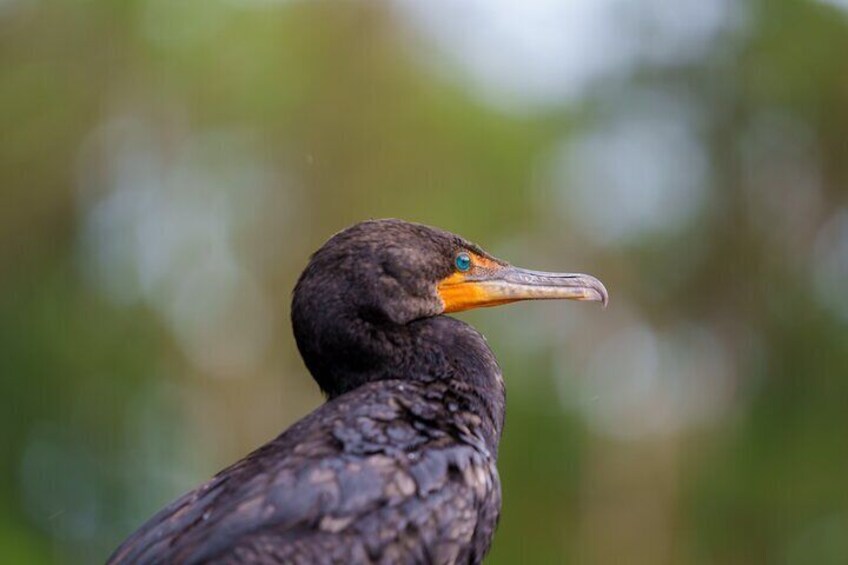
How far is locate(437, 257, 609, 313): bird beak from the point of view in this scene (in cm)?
638

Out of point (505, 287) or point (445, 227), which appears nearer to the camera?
point (505, 287)

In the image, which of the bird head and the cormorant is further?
the bird head

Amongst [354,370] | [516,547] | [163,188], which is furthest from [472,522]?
[163,188]

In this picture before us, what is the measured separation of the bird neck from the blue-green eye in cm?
37

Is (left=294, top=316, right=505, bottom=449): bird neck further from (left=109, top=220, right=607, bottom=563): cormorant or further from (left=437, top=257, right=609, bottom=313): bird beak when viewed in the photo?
(left=437, top=257, right=609, bottom=313): bird beak

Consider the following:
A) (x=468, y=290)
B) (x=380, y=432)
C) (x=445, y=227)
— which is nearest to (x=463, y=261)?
(x=468, y=290)

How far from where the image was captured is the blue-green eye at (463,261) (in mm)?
6387

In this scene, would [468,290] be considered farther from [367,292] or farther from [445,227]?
[445,227]

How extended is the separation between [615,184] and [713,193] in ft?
5.98

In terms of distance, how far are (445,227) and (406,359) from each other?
17217 mm

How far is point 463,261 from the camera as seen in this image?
6.40 metres

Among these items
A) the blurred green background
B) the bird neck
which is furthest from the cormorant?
the blurred green background

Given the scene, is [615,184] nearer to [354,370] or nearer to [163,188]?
[163,188]

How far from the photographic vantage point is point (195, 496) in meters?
5.49
